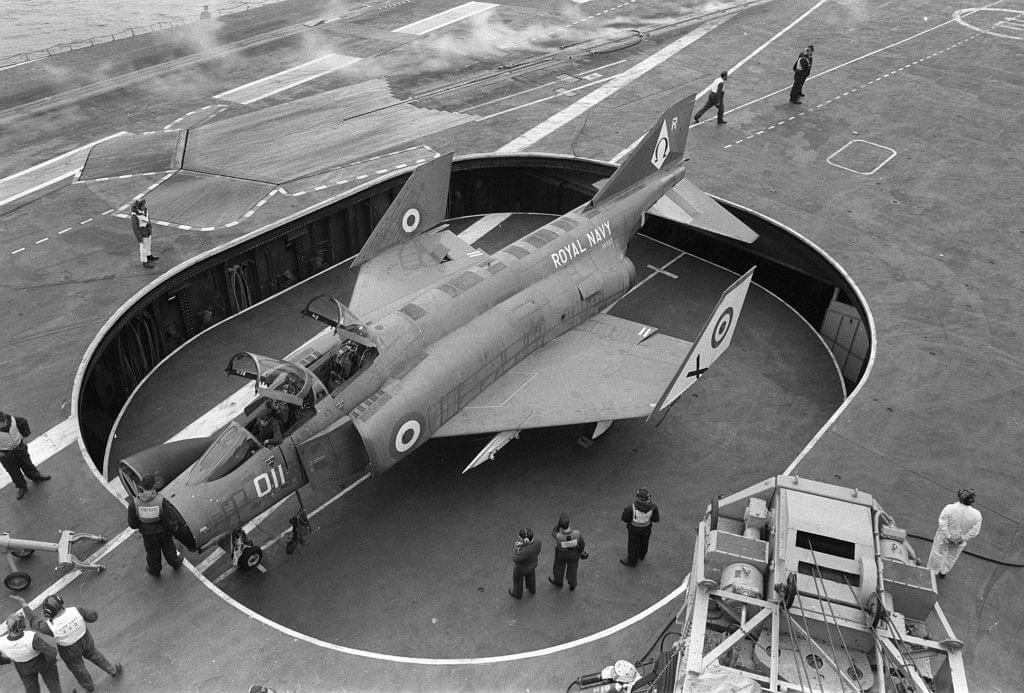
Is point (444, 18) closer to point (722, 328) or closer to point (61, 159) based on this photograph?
point (61, 159)

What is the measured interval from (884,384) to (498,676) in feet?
34.3

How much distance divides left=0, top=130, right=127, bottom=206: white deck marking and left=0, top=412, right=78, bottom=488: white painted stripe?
40.0ft

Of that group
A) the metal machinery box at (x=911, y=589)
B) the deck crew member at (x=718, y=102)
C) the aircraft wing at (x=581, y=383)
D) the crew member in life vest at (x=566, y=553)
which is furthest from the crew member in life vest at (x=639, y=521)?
the deck crew member at (x=718, y=102)

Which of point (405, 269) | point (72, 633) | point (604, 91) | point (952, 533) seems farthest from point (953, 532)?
point (604, 91)

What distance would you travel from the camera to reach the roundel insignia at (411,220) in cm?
2091

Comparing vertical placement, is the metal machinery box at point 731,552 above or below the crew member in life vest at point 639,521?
above

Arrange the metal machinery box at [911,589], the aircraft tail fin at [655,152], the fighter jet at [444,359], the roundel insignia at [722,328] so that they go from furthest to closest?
the aircraft tail fin at [655,152] < the roundel insignia at [722,328] < the fighter jet at [444,359] < the metal machinery box at [911,589]

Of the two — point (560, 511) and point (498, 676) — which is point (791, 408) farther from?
point (498, 676)

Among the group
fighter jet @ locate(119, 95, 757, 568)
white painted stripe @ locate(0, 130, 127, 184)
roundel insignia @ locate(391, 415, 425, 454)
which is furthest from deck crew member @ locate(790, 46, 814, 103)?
white painted stripe @ locate(0, 130, 127, 184)

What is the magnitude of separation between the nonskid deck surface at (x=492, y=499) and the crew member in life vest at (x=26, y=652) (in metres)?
4.08

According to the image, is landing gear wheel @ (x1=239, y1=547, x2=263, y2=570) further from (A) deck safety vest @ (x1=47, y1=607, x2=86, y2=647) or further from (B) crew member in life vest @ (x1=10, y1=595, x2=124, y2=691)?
(A) deck safety vest @ (x1=47, y1=607, x2=86, y2=647)

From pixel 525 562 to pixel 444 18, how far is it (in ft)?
122

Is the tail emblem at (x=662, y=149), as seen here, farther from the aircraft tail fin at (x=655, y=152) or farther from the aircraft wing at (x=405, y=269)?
the aircraft wing at (x=405, y=269)

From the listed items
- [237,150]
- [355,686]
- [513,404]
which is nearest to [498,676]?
[355,686]
